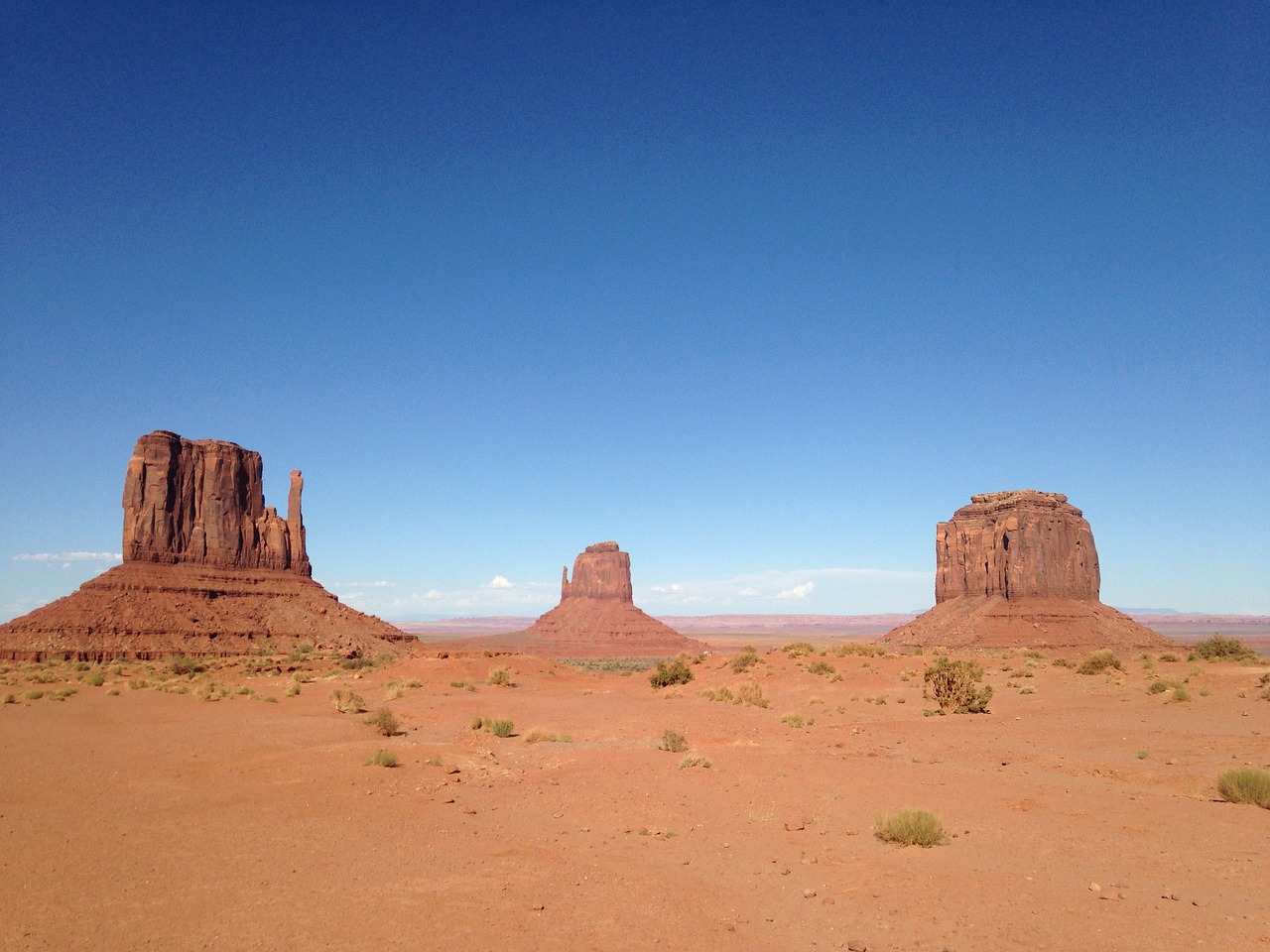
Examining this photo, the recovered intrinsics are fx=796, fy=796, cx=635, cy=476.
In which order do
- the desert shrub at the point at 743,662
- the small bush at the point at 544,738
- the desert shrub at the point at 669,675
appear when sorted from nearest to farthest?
1. the small bush at the point at 544,738
2. the desert shrub at the point at 669,675
3. the desert shrub at the point at 743,662

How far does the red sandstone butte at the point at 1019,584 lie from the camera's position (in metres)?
76.3

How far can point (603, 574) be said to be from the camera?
14425 cm

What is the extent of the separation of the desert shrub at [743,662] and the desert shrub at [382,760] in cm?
2295

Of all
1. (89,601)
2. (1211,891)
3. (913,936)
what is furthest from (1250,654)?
(89,601)

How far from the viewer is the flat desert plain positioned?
757 centimetres

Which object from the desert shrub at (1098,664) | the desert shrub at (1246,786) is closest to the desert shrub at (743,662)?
the desert shrub at (1098,664)

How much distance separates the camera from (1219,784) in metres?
11.9

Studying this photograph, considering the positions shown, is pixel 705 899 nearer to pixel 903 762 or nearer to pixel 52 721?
pixel 903 762

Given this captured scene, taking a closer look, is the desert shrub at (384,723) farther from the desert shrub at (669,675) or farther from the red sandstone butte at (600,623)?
the red sandstone butte at (600,623)

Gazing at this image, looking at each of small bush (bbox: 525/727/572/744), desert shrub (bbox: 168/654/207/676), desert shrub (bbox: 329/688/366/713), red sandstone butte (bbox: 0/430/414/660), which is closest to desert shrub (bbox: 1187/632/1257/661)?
small bush (bbox: 525/727/572/744)

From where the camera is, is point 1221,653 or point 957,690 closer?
point 957,690

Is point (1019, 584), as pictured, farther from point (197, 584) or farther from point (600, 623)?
point (197, 584)

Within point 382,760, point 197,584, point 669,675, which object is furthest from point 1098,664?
point 197,584

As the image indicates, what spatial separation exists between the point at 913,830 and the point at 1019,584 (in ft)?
280
